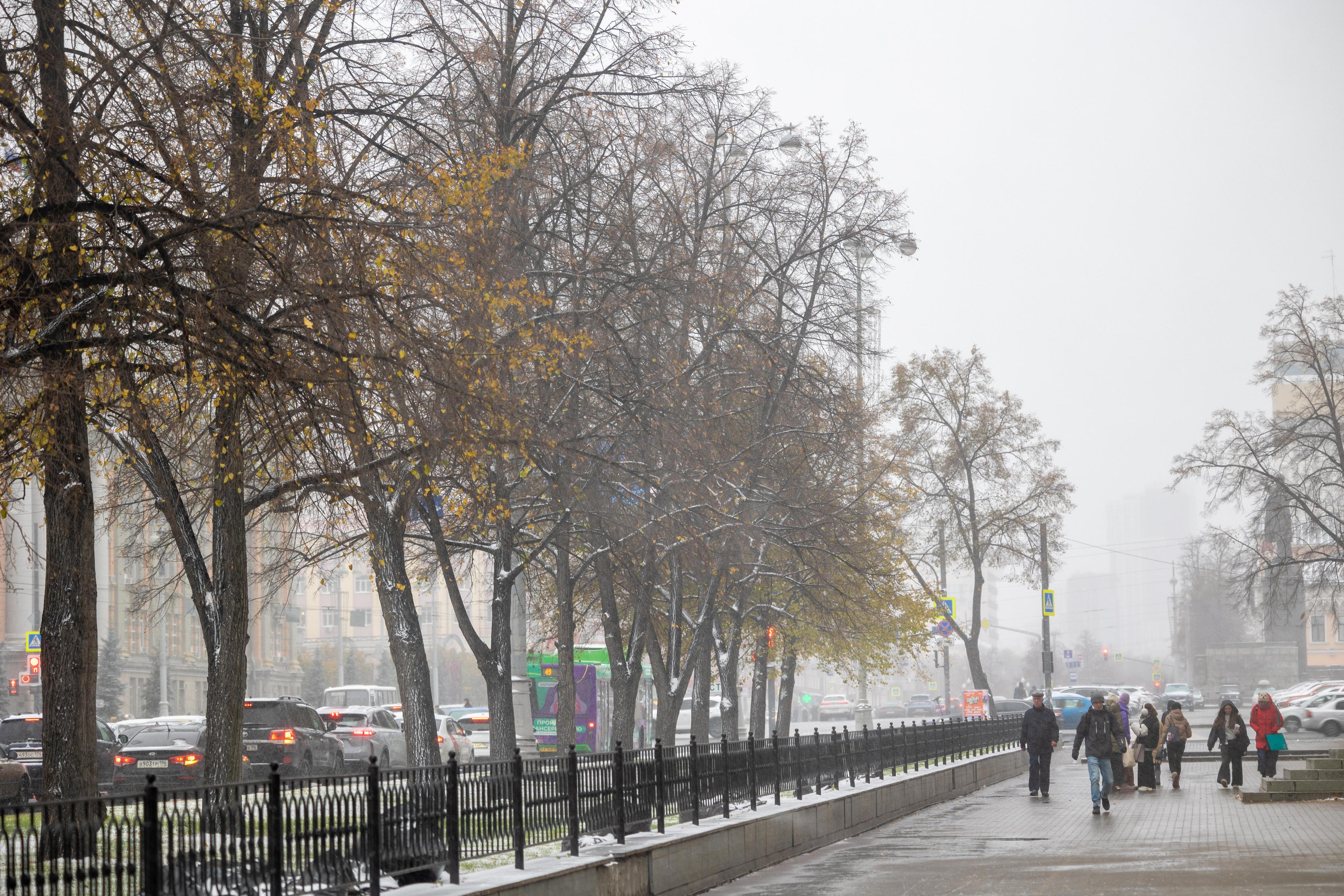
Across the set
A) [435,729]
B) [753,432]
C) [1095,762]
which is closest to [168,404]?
[435,729]

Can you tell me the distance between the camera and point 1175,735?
98.2 ft

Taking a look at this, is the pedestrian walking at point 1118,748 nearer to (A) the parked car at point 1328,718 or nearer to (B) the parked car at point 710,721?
(B) the parked car at point 710,721

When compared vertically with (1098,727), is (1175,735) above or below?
below

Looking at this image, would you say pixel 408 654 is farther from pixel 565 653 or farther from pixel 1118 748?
pixel 1118 748

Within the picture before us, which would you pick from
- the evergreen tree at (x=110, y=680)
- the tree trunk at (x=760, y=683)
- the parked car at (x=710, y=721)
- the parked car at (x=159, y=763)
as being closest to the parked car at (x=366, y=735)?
the parked car at (x=159, y=763)

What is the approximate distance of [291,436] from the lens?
13.4 m

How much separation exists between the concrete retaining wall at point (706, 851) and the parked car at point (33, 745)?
11.1 meters

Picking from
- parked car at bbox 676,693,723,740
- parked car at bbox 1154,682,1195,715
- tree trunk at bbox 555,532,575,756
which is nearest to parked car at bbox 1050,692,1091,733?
parked car at bbox 676,693,723,740

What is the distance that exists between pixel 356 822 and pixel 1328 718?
5322 centimetres

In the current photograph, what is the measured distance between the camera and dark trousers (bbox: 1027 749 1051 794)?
89.4ft

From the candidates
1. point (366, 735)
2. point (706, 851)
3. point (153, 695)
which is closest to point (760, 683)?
point (366, 735)

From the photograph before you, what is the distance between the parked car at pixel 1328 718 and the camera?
185ft

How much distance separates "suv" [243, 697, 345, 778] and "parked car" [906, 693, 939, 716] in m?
61.8

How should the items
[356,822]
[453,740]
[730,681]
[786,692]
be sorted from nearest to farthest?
1. [356,822]
2. [453,740]
3. [730,681]
4. [786,692]
